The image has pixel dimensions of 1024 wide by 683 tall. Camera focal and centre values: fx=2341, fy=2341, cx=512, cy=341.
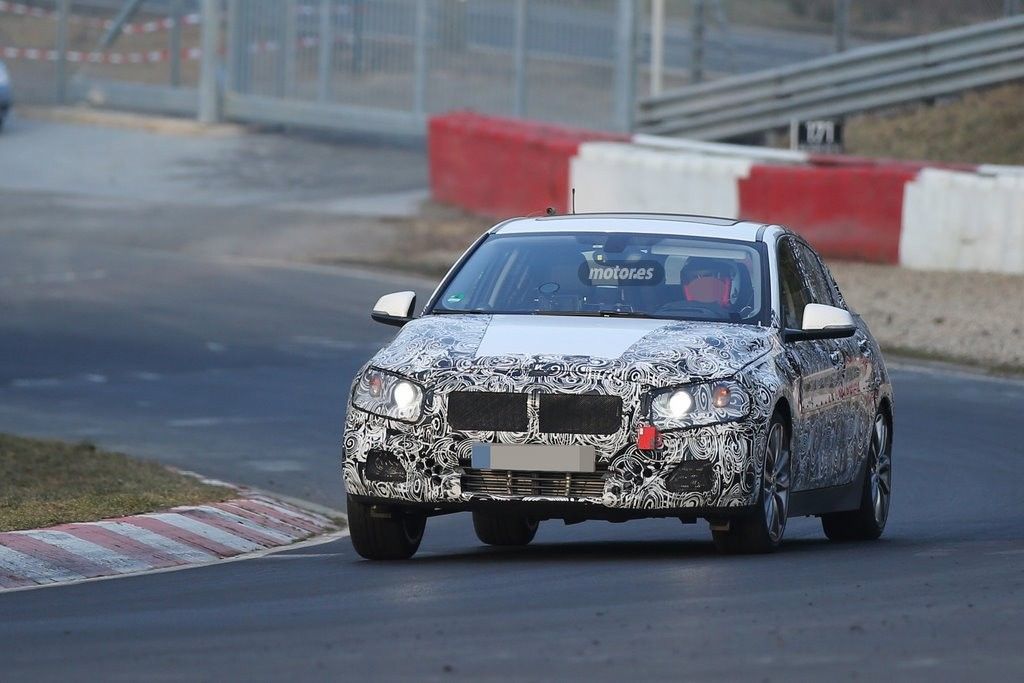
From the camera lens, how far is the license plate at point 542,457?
8.91m

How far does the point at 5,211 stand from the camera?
3000 cm

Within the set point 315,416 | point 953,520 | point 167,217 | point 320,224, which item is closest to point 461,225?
point 320,224

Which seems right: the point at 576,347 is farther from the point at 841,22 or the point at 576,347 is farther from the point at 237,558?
the point at 841,22

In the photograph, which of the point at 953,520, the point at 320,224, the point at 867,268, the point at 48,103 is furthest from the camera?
the point at 48,103

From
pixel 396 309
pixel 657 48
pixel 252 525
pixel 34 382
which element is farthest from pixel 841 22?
pixel 396 309

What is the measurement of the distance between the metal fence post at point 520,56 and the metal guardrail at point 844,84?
1913 millimetres

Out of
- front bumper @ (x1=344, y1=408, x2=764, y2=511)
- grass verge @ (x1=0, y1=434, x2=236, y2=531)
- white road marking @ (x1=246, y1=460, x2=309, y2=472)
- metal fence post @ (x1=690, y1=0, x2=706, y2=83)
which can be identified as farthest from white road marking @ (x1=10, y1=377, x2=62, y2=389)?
metal fence post @ (x1=690, y1=0, x2=706, y2=83)

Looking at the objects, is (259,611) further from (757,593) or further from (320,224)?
(320,224)

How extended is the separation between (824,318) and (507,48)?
25298mm

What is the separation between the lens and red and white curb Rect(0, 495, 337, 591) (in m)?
9.72

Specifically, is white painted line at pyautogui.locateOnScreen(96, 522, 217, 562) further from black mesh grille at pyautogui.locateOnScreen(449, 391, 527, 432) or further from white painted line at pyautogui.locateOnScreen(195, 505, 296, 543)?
black mesh grille at pyautogui.locateOnScreen(449, 391, 527, 432)

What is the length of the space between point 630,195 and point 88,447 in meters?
14.3

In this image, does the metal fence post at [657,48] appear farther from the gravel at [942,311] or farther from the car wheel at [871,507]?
the car wheel at [871,507]

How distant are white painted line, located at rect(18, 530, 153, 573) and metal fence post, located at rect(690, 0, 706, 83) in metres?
23.1
